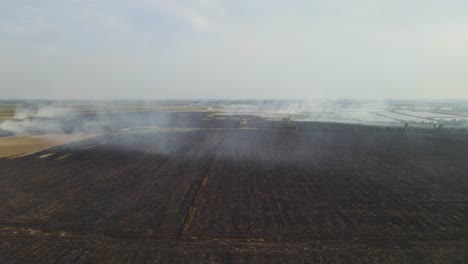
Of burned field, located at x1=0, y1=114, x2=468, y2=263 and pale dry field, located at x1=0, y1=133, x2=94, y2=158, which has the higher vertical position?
pale dry field, located at x1=0, y1=133, x2=94, y2=158

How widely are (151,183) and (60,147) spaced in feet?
80.0

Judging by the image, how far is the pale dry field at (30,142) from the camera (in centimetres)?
3631

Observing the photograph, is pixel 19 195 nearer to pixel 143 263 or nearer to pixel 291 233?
pixel 143 263

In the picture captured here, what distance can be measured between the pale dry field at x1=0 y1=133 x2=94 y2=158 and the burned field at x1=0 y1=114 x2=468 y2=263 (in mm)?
4499

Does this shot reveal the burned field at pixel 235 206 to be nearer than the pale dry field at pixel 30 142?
Yes

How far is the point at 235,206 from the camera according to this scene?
717 inches

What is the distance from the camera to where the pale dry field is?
36.3m

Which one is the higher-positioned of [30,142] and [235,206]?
[30,142]

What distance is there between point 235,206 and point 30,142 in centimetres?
4151

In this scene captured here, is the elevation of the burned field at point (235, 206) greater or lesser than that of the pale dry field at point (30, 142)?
lesser

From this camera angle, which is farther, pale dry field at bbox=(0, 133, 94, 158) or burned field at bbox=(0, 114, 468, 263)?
pale dry field at bbox=(0, 133, 94, 158)

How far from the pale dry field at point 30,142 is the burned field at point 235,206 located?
14.8 feet

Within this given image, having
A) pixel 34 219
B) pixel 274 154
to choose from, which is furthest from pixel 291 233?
pixel 274 154

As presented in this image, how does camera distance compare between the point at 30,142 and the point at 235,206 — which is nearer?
the point at 235,206
